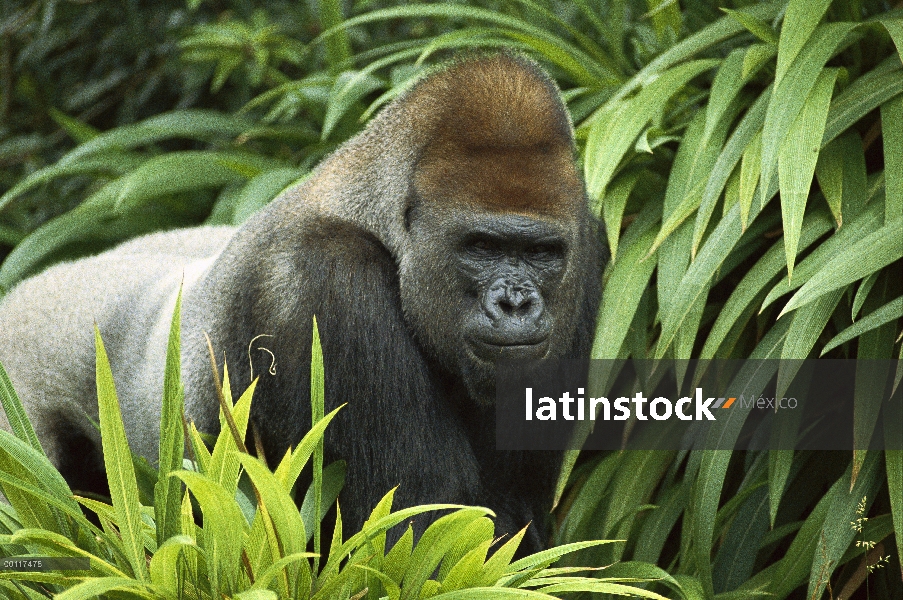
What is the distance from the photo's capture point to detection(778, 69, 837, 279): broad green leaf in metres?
2.30

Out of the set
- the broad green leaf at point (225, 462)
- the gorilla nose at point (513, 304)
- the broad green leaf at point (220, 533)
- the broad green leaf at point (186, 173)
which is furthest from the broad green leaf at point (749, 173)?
the broad green leaf at point (186, 173)

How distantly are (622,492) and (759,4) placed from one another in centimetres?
160

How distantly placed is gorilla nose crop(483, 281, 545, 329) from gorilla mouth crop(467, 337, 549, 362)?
39 millimetres

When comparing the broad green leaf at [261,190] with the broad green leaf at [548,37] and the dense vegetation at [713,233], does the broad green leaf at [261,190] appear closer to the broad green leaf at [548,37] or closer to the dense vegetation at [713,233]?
the dense vegetation at [713,233]

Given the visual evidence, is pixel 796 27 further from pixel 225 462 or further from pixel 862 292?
pixel 225 462

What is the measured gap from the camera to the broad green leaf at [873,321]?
223 cm

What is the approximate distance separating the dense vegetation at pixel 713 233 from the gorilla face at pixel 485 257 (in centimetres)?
40

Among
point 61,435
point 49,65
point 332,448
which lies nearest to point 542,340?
point 332,448

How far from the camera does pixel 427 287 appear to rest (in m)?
2.22

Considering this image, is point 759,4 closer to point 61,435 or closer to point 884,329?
point 884,329

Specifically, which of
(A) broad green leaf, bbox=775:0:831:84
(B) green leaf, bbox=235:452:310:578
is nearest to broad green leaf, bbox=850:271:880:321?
(A) broad green leaf, bbox=775:0:831:84

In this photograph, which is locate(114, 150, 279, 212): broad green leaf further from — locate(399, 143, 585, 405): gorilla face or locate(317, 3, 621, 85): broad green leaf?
locate(399, 143, 585, 405): gorilla face

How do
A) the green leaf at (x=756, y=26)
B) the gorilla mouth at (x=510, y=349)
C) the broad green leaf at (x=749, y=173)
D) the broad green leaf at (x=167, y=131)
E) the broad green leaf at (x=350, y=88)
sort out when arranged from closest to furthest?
the gorilla mouth at (x=510, y=349)
the broad green leaf at (x=749, y=173)
the green leaf at (x=756, y=26)
the broad green leaf at (x=350, y=88)
the broad green leaf at (x=167, y=131)

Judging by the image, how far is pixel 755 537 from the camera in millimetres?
2537
